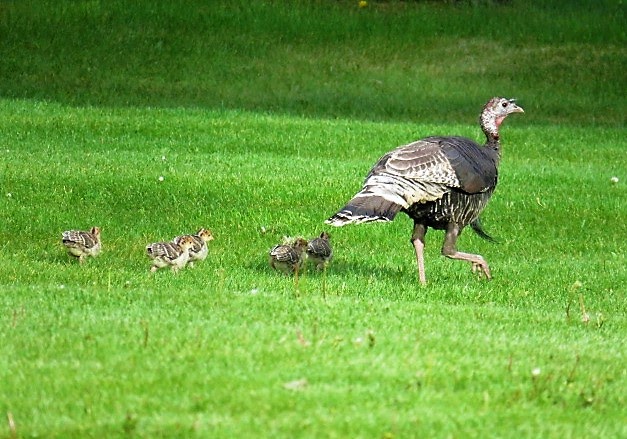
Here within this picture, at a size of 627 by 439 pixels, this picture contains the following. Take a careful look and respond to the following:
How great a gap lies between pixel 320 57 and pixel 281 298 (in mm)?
18272

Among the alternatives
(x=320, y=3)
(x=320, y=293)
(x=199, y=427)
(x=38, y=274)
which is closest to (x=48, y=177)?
(x=38, y=274)

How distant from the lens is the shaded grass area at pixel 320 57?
25188 mm

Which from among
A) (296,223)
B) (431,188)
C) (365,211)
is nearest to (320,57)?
(296,223)

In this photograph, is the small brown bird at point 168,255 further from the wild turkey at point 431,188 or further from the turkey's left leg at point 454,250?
the turkey's left leg at point 454,250

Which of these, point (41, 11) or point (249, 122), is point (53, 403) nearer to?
point (249, 122)

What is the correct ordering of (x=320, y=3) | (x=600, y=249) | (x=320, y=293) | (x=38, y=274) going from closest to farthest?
(x=320, y=293), (x=38, y=274), (x=600, y=249), (x=320, y=3)

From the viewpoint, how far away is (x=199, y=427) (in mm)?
6633

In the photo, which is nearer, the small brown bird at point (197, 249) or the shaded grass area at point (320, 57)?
the small brown bird at point (197, 249)

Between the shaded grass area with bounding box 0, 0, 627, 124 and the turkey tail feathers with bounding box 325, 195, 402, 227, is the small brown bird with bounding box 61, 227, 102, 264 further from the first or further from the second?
the shaded grass area with bounding box 0, 0, 627, 124

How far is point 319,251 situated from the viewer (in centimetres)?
1268

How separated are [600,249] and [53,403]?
9.52 m

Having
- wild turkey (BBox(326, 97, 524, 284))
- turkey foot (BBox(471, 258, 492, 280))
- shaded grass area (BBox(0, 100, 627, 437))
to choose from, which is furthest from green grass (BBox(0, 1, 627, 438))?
wild turkey (BBox(326, 97, 524, 284))

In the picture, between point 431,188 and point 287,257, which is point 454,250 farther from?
point 287,257

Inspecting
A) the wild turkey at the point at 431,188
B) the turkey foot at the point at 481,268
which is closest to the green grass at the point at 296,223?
the turkey foot at the point at 481,268
